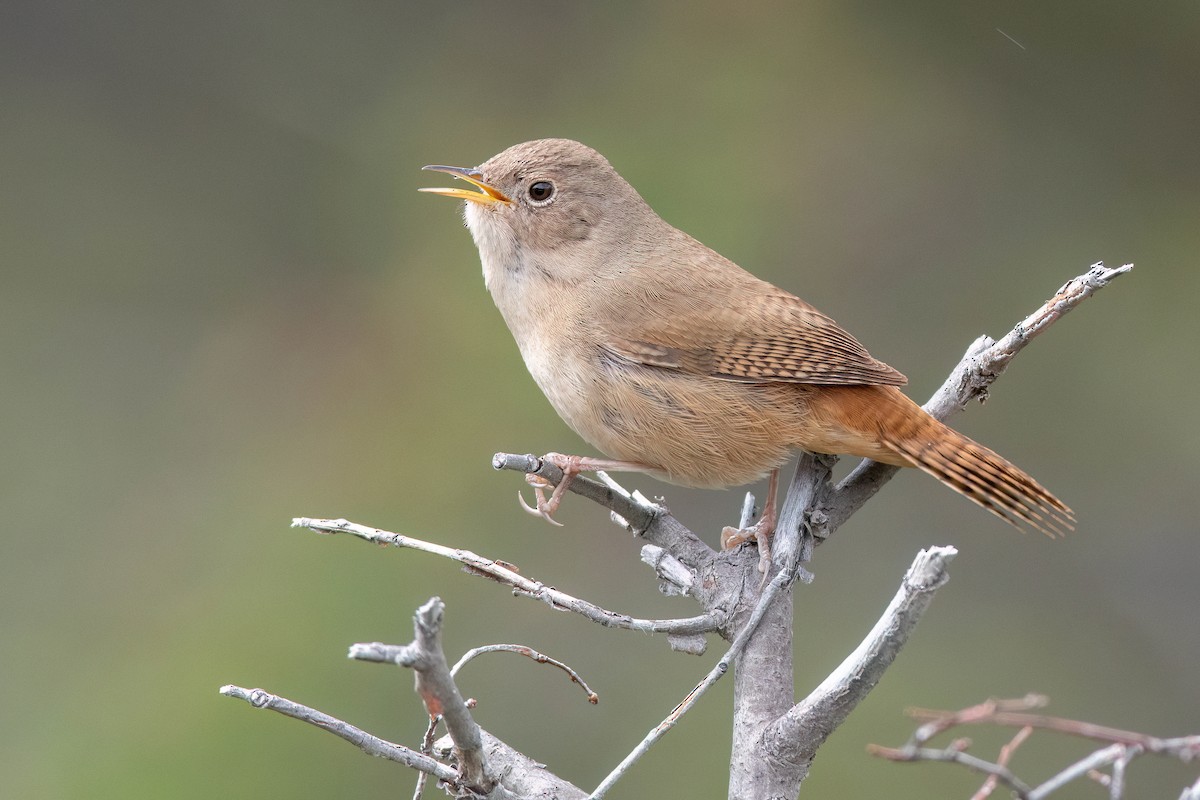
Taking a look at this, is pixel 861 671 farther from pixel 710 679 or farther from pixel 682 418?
pixel 682 418

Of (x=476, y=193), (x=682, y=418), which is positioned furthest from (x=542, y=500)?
(x=476, y=193)

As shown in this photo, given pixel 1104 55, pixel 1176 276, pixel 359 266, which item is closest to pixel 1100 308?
pixel 1176 276

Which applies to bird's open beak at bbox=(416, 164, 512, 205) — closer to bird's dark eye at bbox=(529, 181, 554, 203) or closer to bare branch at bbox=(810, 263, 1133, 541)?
bird's dark eye at bbox=(529, 181, 554, 203)

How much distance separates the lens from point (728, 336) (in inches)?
114

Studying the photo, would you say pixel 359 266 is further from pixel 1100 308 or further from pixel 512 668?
pixel 1100 308

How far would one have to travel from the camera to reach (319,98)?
503 cm

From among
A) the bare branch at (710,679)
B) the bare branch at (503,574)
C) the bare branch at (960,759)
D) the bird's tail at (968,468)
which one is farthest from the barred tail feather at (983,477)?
the bare branch at (960,759)

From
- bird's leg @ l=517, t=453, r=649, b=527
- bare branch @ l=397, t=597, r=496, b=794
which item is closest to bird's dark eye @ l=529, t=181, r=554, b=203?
bird's leg @ l=517, t=453, r=649, b=527

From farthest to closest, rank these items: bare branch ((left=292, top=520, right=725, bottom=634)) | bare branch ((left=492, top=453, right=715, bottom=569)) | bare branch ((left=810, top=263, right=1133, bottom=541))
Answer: bare branch ((left=492, top=453, right=715, bottom=569)) → bare branch ((left=810, top=263, right=1133, bottom=541)) → bare branch ((left=292, top=520, right=725, bottom=634))

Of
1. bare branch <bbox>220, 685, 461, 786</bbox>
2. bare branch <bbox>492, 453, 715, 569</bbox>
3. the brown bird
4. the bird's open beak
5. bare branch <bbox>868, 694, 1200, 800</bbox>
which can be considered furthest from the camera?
the bird's open beak

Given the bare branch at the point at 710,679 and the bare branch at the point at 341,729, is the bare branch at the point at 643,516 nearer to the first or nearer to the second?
the bare branch at the point at 710,679

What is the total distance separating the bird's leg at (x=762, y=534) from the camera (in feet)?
7.78

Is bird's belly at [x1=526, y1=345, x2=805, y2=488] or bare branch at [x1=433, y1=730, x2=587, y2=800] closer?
bare branch at [x1=433, y1=730, x2=587, y2=800]

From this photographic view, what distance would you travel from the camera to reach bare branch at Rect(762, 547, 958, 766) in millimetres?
1722
